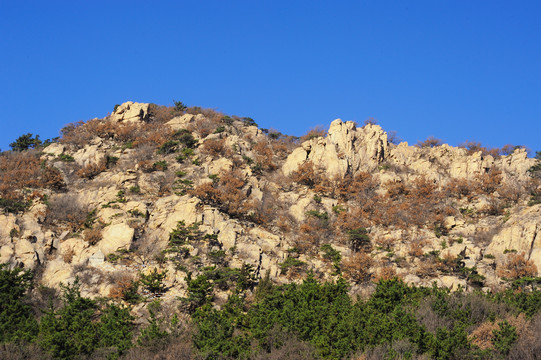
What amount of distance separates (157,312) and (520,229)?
72.5ft

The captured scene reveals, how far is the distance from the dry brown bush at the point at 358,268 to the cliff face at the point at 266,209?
0.27 ft

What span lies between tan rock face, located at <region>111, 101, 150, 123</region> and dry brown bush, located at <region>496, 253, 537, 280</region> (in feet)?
105

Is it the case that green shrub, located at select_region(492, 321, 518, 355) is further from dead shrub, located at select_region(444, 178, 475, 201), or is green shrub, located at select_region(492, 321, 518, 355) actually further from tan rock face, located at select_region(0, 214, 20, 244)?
tan rock face, located at select_region(0, 214, 20, 244)

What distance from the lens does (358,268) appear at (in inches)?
1307

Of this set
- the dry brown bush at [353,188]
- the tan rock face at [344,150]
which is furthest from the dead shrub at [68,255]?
the dry brown bush at [353,188]

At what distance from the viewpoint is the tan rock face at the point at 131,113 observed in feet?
164

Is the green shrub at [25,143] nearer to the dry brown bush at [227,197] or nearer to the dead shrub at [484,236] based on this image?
the dry brown bush at [227,197]

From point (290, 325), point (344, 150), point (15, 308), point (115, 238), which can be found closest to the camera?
point (290, 325)

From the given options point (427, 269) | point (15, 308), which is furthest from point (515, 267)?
point (15, 308)

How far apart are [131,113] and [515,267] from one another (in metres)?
33.8

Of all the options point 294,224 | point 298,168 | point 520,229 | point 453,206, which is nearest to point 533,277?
point 520,229

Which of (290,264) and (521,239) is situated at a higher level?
(521,239)

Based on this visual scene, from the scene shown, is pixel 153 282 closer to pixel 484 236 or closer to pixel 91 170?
pixel 91 170

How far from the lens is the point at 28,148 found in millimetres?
48938
